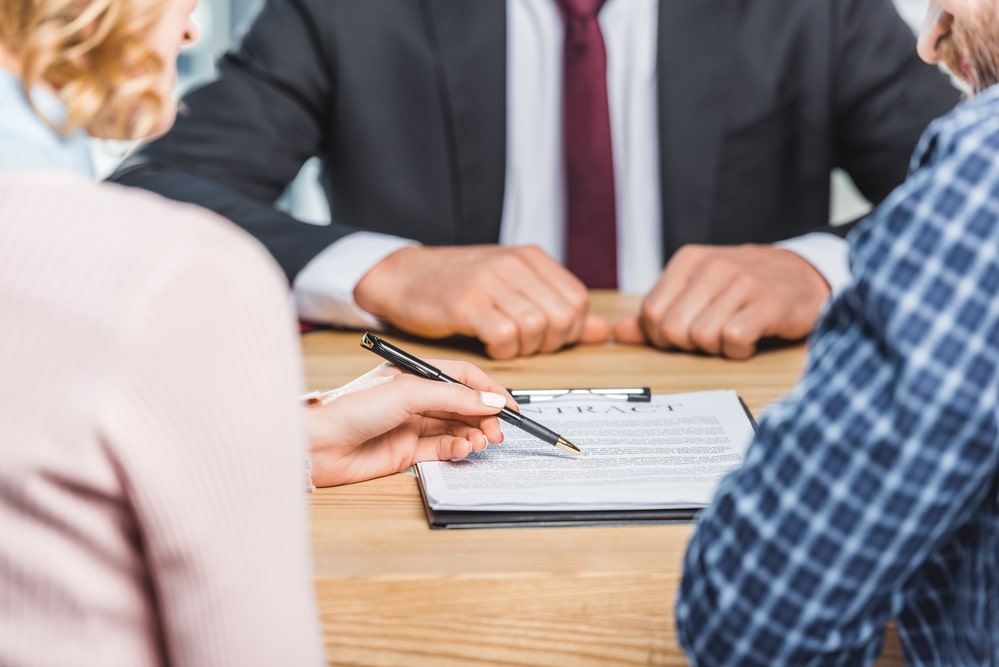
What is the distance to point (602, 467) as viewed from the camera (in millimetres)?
797

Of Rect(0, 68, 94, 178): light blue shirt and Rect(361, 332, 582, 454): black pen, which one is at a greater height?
Rect(0, 68, 94, 178): light blue shirt

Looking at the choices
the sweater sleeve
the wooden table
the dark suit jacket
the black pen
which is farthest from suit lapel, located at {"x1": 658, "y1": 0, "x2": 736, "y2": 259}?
the sweater sleeve

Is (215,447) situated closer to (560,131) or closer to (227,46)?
(560,131)

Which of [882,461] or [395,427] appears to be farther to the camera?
[395,427]

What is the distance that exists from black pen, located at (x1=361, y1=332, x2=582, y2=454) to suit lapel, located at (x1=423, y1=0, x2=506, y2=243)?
839 millimetres

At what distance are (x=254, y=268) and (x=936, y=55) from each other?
0.50 meters

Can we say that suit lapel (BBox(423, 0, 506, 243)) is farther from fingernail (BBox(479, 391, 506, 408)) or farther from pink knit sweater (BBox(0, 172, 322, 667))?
pink knit sweater (BBox(0, 172, 322, 667))

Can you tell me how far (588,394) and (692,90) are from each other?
80 cm

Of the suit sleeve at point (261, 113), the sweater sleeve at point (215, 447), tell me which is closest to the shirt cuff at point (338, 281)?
the suit sleeve at point (261, 113)

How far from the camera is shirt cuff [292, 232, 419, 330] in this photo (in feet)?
4.13

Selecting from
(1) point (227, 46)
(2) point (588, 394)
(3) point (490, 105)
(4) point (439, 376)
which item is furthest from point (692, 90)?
(1) point (227, 46)

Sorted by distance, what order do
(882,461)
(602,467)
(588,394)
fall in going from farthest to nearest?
(588,394) → (602,467) → (882,461)

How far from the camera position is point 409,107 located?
171 cm

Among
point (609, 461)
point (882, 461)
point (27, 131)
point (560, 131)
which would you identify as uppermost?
point (27, 131)
